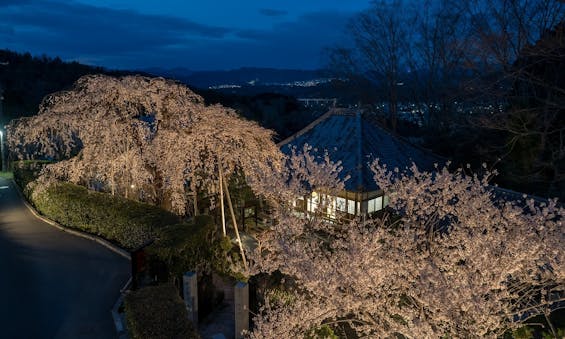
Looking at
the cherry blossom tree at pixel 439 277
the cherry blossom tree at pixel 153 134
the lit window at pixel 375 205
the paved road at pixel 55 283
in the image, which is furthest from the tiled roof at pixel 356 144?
the paved road at pixel 55 283

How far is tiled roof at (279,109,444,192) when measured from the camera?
576 inches

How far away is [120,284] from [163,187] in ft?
9.85

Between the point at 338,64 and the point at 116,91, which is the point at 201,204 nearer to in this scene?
the point at 116,91

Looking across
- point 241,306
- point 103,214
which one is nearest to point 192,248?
point 241,306

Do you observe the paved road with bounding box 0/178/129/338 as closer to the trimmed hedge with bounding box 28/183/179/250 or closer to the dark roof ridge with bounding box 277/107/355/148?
the trimmed hedge with bounding box 28/183/179/250

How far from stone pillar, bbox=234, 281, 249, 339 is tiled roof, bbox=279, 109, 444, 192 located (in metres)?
7.57

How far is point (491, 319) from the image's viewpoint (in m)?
4.57

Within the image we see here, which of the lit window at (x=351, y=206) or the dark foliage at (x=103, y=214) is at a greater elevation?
the dark foliage at (x=103, y=214)

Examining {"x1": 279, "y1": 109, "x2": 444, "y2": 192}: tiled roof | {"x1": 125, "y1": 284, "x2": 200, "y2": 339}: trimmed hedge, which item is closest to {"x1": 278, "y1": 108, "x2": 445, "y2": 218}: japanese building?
{"x1": 279, "y1": 109, "x2": 444, "y2": 192}: tiled roof

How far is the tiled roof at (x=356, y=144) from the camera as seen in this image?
14629 mm

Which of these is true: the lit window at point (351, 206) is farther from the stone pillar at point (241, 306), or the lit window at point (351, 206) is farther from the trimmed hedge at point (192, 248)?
the stone pillar at point (241, 306)

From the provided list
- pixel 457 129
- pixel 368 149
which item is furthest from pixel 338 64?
pixel 368 149

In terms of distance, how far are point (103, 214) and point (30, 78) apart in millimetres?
47874

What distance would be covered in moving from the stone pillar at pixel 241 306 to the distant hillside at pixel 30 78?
114ft
